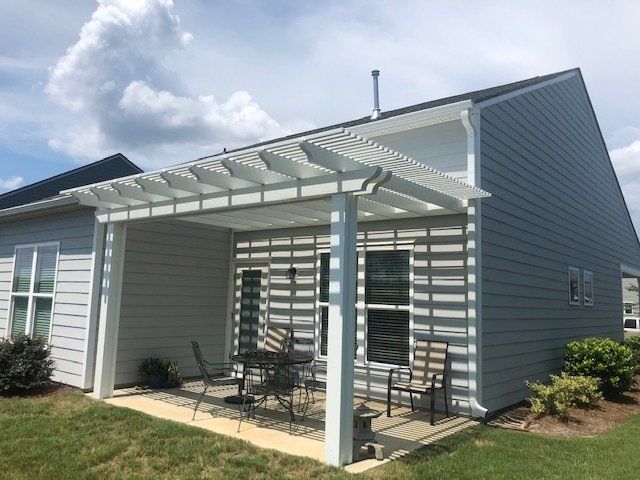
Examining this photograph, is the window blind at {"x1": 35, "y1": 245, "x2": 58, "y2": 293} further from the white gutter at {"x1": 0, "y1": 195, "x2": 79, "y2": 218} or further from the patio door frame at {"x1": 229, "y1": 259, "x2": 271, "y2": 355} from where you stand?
the patio door frame at {"x1": 229, "y1": 259, "x2": 271, "y2": 355}

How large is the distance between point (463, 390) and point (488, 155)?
3.27m

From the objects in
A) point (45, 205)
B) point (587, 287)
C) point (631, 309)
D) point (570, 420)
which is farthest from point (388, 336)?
point (631, 309)

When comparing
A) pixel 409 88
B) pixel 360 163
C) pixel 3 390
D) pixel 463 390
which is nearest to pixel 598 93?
pixel 409 88

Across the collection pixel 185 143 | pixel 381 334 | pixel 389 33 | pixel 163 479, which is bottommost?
pixel 163 479

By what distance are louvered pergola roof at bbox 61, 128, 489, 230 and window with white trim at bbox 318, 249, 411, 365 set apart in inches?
27.5

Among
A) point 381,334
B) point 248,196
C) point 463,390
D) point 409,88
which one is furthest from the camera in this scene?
point 409,88

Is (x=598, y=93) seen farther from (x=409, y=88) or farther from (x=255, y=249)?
(x=255, y=249)

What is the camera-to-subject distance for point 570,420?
20.8 feet

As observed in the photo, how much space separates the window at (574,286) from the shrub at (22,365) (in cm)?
945

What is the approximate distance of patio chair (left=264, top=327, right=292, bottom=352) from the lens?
7.96 metres

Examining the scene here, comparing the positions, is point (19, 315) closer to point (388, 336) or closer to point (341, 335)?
point (388, 336)

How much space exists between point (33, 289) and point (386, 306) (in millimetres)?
6609

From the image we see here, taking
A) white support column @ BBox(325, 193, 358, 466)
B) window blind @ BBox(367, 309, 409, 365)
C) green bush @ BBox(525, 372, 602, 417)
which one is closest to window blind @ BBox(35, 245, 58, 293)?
window blind @ BBox(367, 309, 409, 365)

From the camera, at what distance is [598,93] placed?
1178 cm
